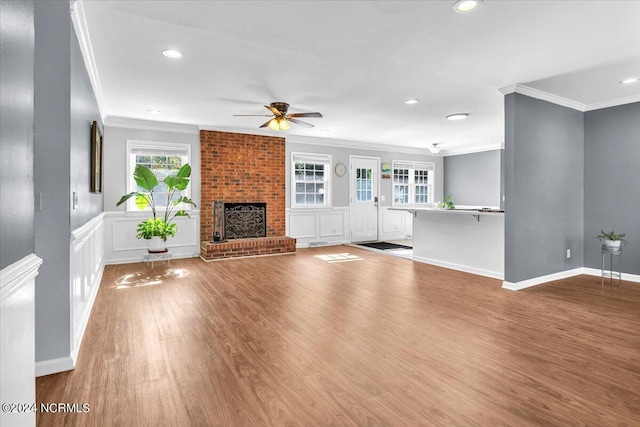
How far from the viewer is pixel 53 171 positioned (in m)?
2.21

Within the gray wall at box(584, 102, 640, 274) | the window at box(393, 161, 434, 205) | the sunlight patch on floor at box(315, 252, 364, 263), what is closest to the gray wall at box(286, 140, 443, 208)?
the window at box(393, 161, 434, 205)

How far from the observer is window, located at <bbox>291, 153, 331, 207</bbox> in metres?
7.70

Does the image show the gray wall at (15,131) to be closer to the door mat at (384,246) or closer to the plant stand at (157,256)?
the plant stand at (157,256)

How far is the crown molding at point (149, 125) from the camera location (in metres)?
5.88

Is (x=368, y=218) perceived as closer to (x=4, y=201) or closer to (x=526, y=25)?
(x=526, y=25)

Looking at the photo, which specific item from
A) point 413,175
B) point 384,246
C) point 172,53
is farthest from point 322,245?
point 172,53

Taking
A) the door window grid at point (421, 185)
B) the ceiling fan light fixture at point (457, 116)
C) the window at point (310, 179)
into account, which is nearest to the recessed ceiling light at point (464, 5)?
→ the ceiling fan light fixture at point (457, 116)

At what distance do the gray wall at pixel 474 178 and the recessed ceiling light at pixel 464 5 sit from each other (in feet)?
22.9

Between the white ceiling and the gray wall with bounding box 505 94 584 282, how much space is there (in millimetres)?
355

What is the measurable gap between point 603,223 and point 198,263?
6.27 meters

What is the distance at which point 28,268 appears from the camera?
1065 mm

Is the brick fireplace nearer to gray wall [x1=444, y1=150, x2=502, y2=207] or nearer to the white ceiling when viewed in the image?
the white ceiling

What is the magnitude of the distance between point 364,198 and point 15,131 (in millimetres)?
7880

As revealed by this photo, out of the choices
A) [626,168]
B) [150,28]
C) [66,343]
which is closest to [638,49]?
[626,168]
